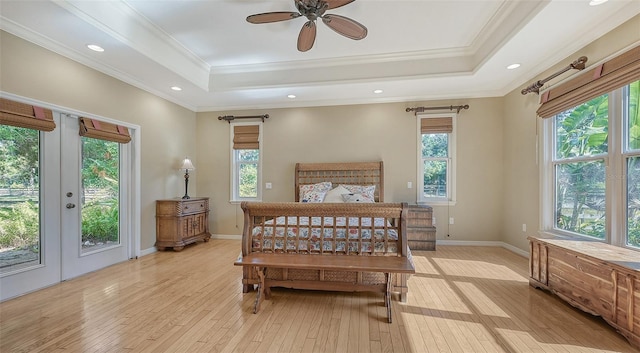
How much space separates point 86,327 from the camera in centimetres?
206

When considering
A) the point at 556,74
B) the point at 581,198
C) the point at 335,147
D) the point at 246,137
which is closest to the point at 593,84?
the point at 556,74

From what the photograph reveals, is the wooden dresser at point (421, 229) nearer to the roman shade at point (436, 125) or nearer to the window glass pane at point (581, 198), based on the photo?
the roman shade at point (436, 125)

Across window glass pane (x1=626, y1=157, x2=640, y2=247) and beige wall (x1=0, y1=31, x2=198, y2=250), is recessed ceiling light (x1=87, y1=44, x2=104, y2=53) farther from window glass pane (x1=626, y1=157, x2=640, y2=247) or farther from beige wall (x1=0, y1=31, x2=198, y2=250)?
window glass pane (x1=626, y1=157, x2=640, y2=247)

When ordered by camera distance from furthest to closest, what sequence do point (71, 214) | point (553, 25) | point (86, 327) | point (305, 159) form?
point (305, 159) → point (71, 214) → point (553, 25) → point (86, 327)

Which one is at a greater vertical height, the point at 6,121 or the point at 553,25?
the point at 553,25

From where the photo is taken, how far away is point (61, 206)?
2.99 m

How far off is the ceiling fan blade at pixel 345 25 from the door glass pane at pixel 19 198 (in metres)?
3.39

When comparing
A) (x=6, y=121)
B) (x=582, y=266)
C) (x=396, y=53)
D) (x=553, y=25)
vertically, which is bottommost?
(x=582, y=266)

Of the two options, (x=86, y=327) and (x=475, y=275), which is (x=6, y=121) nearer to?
(x=86, y=327)

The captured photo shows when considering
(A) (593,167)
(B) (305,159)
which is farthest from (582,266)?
(B) (305,159)

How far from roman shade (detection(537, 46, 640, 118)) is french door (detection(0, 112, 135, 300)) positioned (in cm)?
578

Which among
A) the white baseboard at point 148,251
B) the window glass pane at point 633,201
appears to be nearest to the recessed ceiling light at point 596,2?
the window glass pane at point 633,201

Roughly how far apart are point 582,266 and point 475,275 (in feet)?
3.64

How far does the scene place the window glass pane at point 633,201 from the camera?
93.7 inches
